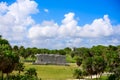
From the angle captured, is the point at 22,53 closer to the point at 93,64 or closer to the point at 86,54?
the point at 86,54

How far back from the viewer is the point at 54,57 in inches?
6422

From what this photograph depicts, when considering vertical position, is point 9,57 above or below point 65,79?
above

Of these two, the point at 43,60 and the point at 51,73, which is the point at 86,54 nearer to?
the point at 43,60

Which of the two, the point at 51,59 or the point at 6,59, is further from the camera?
the point at 51,59

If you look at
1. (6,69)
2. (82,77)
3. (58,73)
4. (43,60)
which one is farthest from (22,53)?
(6,69)

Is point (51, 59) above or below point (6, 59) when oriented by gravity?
above

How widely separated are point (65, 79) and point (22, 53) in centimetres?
7584

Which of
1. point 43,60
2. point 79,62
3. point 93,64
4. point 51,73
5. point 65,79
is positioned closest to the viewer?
point 93,64

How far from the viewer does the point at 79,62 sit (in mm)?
140750

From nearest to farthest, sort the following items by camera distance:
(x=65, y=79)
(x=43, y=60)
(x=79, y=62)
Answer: (x=65, y=79), (x=79, y=62), (x=43, y=60)

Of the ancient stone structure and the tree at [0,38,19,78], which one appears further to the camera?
the ancient stone structure

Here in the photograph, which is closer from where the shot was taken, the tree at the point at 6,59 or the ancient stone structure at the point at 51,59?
the tree at the point at 6,59

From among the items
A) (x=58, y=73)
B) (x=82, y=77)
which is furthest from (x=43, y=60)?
(x=82, y=77)

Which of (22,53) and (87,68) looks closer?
(87,68)
